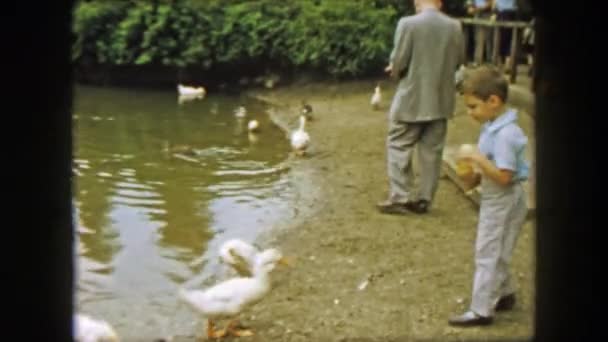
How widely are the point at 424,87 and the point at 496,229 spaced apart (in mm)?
3176

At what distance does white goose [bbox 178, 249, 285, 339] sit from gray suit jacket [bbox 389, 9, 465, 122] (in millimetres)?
2832

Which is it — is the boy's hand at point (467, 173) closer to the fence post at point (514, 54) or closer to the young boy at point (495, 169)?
the young boy at point (495, 169)

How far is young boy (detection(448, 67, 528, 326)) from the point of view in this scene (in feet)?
18.1

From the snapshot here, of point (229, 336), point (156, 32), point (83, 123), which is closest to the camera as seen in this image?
point (229, 336)

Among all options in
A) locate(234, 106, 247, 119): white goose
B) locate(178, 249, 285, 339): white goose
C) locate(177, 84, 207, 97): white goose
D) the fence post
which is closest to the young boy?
locate(178, 249, 285, 339): white goose

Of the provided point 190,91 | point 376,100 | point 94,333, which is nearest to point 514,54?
point 376,100

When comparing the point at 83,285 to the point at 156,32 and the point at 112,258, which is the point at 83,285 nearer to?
the point at 112,258

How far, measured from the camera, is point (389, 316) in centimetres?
641

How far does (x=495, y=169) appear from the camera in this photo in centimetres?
550

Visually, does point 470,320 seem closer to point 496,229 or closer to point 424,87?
point 496,229

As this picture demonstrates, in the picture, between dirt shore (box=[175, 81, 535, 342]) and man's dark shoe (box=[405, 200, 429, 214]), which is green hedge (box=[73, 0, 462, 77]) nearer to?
dirt shore (box=[175, 81, 535, 342])
